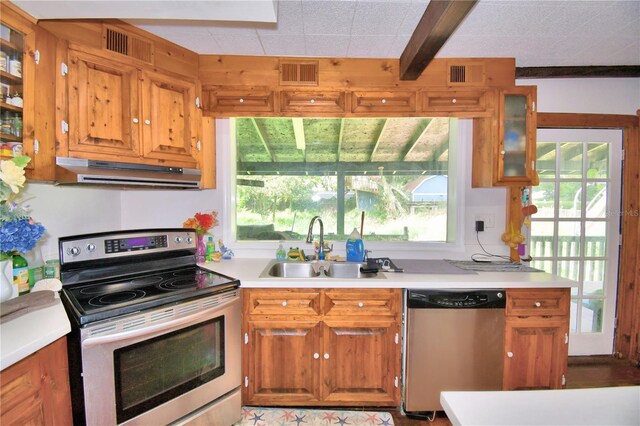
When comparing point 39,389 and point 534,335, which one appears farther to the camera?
point 534,335

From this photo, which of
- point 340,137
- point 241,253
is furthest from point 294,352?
point 340,137

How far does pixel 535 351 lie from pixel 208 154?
2.67 meters

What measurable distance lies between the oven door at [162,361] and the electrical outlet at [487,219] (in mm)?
2048

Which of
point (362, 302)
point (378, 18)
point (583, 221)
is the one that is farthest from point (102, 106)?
point (583, 221)

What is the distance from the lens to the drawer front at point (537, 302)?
1771mm

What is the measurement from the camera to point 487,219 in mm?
2389

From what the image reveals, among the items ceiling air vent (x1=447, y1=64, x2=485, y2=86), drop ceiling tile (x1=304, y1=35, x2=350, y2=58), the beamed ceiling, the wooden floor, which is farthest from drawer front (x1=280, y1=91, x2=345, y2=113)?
the wooden floor

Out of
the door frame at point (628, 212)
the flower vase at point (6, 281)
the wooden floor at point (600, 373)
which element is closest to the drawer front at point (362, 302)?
the flower vase at point (6, 281)

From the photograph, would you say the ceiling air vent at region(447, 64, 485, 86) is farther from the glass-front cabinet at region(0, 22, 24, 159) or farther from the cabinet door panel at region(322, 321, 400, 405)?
the glass-front cabinet at region(0, 22, 24, 159)

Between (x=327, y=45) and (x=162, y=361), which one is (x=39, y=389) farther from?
(x=327, y=45)

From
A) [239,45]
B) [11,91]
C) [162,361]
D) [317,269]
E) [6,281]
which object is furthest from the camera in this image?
[317,269]

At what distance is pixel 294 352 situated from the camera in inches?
70.2

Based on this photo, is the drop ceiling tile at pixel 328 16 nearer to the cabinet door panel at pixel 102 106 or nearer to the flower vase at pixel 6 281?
the cabinet door panel at pixel 102 106

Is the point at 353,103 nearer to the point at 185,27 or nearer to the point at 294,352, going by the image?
the point at 185,27
